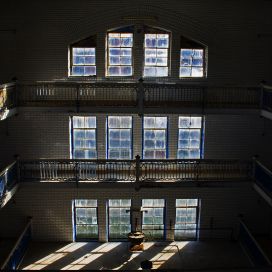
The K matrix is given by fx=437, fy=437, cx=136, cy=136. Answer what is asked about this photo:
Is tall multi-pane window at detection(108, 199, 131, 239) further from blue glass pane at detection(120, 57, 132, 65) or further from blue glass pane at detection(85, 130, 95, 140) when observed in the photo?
blue glass pane at detection(120, 57, 132, 65)

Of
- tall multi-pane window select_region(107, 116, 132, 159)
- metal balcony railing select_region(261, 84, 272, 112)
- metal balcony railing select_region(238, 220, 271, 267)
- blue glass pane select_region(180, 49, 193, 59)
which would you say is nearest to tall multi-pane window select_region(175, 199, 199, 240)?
metal balcony railing select_region(238, 220, 271, 267)

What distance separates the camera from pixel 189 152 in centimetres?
1614

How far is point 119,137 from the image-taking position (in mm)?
15953

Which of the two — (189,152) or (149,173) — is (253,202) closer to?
(189,152)

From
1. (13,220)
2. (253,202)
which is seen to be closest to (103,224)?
(13,220)

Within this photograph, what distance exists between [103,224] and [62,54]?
21.2 ft

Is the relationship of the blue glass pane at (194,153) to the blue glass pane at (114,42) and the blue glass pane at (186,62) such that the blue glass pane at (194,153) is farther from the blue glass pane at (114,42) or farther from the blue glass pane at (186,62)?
the blue glass pane at (114,42)

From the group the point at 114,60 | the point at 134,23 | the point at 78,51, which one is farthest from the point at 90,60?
the point at 134,23

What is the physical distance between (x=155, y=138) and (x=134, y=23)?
13.7 ft

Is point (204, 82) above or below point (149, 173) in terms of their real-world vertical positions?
above

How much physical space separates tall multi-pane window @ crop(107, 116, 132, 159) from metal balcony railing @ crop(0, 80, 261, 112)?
91cm

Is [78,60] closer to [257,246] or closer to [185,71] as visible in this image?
[185,71]

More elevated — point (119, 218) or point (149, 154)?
point (149, 154)

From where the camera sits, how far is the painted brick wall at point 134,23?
1507cm
